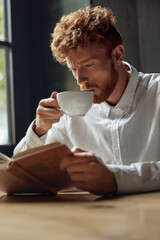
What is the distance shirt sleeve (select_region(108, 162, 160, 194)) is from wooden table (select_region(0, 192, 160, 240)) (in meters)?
0.04

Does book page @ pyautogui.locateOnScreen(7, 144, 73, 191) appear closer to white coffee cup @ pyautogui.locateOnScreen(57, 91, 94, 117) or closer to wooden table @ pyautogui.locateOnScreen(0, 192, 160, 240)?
wooden table @ pyautogui.locateOnScreen(0, 192, 160, 240)

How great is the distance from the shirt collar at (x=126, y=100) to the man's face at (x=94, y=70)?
55 mm

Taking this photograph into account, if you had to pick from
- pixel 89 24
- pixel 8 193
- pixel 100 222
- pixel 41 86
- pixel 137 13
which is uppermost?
pixel 137 13

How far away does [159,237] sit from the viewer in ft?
1.85

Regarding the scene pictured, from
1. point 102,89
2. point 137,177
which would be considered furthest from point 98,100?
point 137,177

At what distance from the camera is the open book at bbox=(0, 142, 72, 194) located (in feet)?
3.12

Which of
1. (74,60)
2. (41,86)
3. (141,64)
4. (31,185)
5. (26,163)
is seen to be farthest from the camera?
(41,86)

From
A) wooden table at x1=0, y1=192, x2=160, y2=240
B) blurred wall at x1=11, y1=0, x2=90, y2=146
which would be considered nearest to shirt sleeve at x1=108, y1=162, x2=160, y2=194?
wooden table at x1=0, y1=192, x2=160, y2=240

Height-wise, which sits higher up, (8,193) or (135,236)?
(135,236)

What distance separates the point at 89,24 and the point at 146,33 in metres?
0.97

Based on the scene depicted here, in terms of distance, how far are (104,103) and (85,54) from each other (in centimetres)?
24

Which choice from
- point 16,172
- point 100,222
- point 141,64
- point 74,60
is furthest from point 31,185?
point 141,64

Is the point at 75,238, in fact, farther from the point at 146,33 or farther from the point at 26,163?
the point at 146,33

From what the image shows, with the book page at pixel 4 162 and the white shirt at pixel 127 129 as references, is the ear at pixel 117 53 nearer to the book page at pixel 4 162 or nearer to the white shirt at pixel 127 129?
the white shirt at pixel 127 129
